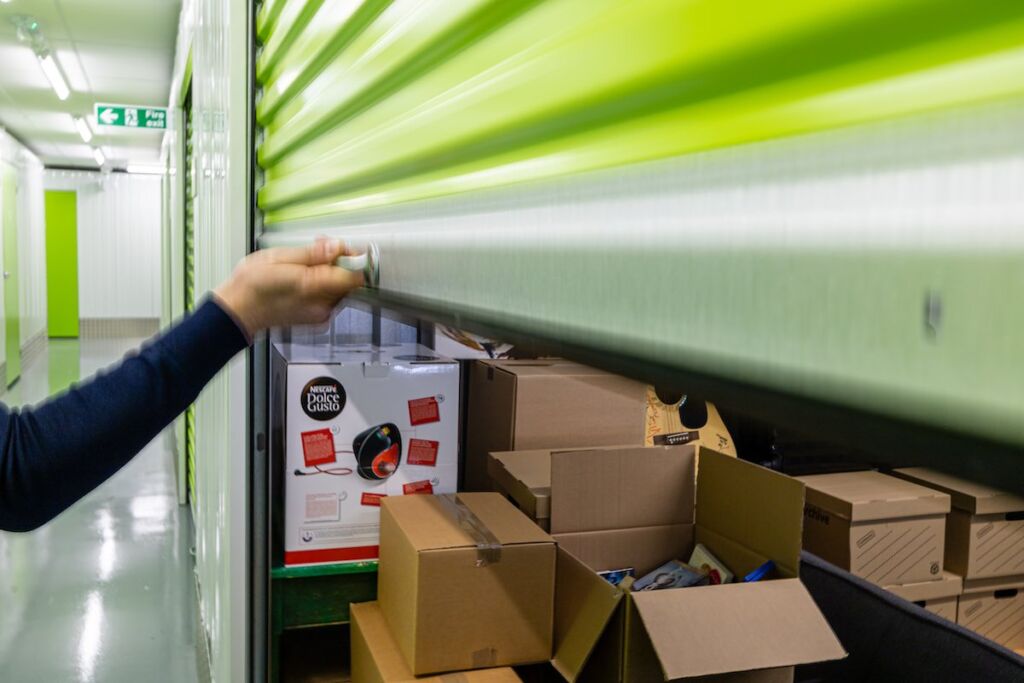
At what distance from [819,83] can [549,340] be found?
0.23 m

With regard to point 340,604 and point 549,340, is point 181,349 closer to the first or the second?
point 549,340

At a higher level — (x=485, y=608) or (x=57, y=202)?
(x=57, y=202)

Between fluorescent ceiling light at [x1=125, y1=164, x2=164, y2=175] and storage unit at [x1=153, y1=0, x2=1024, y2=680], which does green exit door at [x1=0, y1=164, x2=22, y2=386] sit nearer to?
fluorescent ceiling light at [x1=125, y1=164, x2=164, y2=175]

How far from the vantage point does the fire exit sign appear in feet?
26.6

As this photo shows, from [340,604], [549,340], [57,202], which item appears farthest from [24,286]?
[549,340]

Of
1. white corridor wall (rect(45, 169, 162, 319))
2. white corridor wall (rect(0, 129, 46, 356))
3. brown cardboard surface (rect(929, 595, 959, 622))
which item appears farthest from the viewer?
white corridor wall (rect(45, 169, 162, 319))

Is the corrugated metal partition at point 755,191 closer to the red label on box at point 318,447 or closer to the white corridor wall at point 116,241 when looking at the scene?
the red label on box at point 318,447

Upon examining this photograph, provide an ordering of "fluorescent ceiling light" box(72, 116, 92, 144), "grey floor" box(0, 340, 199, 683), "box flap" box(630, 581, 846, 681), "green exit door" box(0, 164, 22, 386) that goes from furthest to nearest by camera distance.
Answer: "fluorescent ceiling light" box(72, 116, 92, 144)
"green exit door" box(0, 164, 22, 386)
"grey floor" box(0, 340, 199, 683)
"box flap" box(630, 581, 846, 681)

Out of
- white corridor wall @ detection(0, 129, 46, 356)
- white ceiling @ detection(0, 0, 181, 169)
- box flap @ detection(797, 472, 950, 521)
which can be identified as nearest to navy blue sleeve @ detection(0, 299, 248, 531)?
box flap @ detection(797, 472, 950, 521)

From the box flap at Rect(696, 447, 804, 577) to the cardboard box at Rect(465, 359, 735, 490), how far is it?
0.25 metres

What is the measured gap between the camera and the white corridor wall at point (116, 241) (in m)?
16.4

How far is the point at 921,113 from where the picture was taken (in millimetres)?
261

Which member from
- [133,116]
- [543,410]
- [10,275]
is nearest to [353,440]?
[543,410]

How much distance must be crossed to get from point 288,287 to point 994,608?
3283 millimetres
